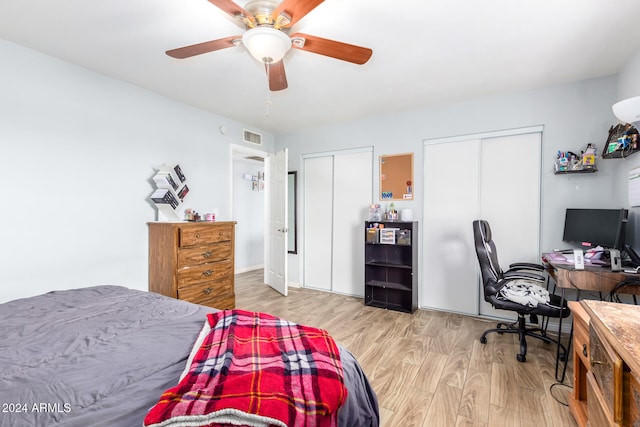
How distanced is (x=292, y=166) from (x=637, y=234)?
406cm

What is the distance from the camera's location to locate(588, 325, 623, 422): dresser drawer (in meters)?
0.96

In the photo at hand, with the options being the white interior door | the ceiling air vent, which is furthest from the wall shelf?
the ceiling air vent

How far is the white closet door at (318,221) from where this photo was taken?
453 cm

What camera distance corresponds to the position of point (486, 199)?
11.1 feet

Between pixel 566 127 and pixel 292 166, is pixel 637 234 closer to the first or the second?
pixel 566 127

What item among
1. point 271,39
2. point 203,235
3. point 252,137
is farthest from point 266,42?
point 252,137

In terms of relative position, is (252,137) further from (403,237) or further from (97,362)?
(97,362)

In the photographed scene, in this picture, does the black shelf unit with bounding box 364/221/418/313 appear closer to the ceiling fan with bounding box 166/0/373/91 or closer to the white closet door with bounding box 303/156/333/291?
the white closet door with bounding box 303/156/333/291

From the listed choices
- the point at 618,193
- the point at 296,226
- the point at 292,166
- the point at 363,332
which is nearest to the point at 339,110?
the point at 292,166

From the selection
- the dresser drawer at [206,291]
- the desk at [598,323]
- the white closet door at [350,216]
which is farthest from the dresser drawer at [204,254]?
the desk at [598,323]

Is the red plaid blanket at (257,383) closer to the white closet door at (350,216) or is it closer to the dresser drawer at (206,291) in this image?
the dresser drawer at (206,291)

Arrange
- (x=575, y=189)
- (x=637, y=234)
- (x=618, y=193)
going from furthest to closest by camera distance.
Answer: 1. (x=575, y=189)
2. (x=618, y=193)
3. (x=637, y=234)

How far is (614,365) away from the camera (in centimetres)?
97

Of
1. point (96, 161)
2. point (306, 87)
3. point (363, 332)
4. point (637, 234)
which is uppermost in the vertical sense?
point (306, 87)
